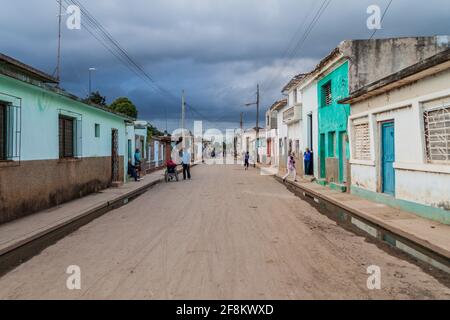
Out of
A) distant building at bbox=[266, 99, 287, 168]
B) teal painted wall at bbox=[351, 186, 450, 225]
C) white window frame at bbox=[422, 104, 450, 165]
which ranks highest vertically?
distant building at bbox=[266, 99, 287, 168]

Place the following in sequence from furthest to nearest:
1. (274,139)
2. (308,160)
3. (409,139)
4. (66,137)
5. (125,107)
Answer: (125,107), (274,139), (308,160), (66,137), (409,139)

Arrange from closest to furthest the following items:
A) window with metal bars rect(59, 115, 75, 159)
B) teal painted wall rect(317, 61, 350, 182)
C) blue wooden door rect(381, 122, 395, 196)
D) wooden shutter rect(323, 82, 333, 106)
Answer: blue wooden door rect(381, 122, 395, 196) → window with metal bars rect(59, 115, 75, 159) → teal painted wall rect(317, 61, 350, 182) → wooden shutter rect(323, 82, 333, 106)

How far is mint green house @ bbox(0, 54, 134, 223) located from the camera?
10.0 meters

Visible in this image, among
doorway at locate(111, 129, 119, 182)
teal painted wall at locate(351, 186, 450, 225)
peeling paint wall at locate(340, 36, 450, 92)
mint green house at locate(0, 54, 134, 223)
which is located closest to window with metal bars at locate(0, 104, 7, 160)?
mint green house at locate(0, 54, 134, 223)

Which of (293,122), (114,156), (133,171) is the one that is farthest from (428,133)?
(293,122)

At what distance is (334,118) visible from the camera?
62.7 ft

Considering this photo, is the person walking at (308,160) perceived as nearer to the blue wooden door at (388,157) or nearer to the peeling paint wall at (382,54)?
the peeling paint wall at (382,54)

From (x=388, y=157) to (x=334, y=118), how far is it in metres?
6.84

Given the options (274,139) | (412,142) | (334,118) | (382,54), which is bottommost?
(412,142)

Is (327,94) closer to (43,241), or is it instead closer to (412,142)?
(412,142)

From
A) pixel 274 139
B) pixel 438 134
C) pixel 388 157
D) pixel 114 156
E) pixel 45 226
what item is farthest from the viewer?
pixel 274 139

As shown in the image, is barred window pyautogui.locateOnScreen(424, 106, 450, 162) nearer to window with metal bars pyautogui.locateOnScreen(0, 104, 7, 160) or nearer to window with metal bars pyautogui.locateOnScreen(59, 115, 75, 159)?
window with metal bars pyautogui.locateOnScreen(0, 104, 7, 160)

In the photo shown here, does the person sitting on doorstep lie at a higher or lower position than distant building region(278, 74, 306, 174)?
lower

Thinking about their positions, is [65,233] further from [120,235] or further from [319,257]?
[319,257]
